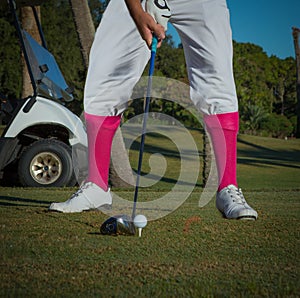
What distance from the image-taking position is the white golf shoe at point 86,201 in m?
3.25

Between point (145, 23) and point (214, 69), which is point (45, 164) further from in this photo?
point (145, 23)

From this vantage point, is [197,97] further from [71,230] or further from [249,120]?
[249,120]

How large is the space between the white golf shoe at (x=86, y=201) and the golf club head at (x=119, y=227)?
28.2 inches

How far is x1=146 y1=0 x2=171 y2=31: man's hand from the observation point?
3.11 m

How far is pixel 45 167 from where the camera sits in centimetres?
637

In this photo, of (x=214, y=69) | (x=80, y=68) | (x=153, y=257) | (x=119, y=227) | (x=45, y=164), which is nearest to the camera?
(x=153, y=257)

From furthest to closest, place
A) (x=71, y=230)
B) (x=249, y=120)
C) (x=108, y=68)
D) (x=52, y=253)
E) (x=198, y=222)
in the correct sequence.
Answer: (x=249, y=120), (x=108, y=68), (x=198, y=222), (x=71, y=230), (x=52, y=253)

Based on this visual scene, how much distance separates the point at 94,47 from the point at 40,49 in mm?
3329

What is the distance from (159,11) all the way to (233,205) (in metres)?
1.15

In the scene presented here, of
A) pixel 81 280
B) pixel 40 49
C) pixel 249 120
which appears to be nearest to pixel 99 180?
pixel 81 280

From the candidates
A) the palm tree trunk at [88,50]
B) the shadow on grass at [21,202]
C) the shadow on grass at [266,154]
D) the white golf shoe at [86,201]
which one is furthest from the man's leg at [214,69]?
the shadow on grass at [266,154]

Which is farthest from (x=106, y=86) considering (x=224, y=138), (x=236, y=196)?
(x=236, y=196)

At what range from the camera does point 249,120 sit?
35344mm

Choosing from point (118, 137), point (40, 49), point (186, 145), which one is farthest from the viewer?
point (186, 145)
